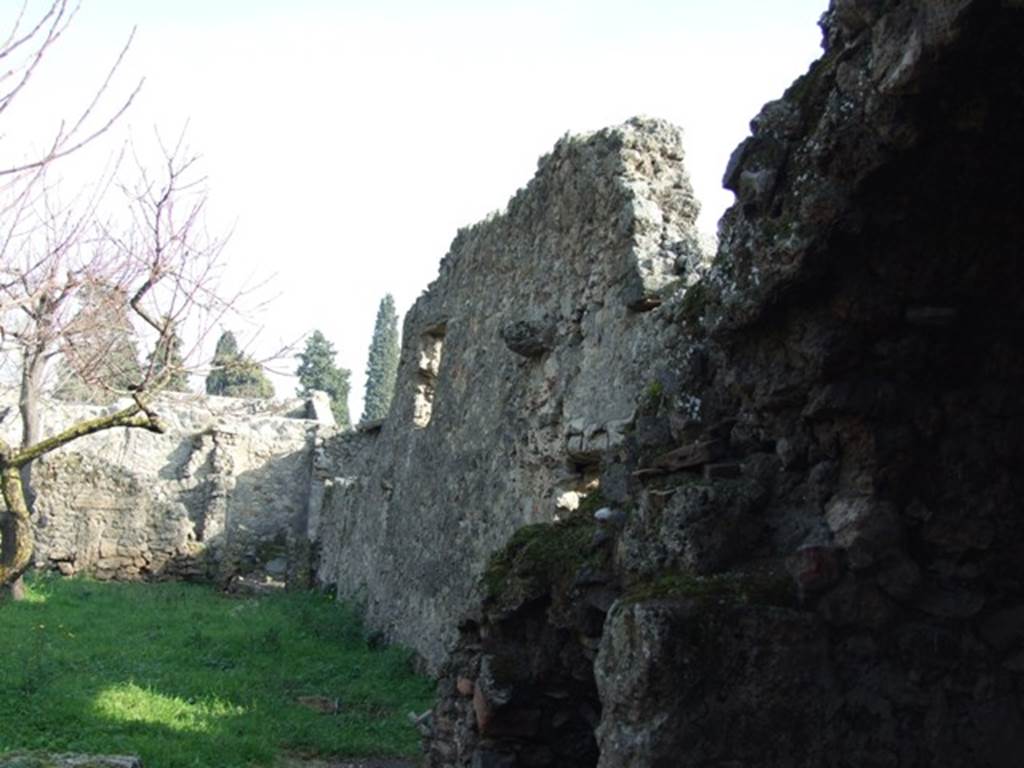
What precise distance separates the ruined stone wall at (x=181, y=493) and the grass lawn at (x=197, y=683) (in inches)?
146

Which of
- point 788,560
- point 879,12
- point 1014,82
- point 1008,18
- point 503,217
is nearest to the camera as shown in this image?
point 1008,18

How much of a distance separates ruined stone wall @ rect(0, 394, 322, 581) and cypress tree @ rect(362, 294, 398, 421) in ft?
62.6

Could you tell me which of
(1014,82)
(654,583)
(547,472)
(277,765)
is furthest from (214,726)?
(1014,82)

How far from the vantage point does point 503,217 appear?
913 cm

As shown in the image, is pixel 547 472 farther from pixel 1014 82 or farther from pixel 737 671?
pixel 1014 82

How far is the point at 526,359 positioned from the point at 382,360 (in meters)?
41.0

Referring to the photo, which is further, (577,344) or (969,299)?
(577,344)

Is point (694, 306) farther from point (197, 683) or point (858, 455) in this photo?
point (197, 683)

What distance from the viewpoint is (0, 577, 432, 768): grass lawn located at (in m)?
6.20

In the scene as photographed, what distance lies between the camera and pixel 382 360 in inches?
1907

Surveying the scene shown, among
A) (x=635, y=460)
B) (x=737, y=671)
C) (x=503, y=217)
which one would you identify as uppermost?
(x=503, y=217)

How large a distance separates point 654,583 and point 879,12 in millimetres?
1685

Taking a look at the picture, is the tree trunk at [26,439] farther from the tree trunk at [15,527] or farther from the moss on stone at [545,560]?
the moss on stone at [545,560]

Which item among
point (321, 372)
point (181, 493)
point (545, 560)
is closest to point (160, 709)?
point (545, 560)
